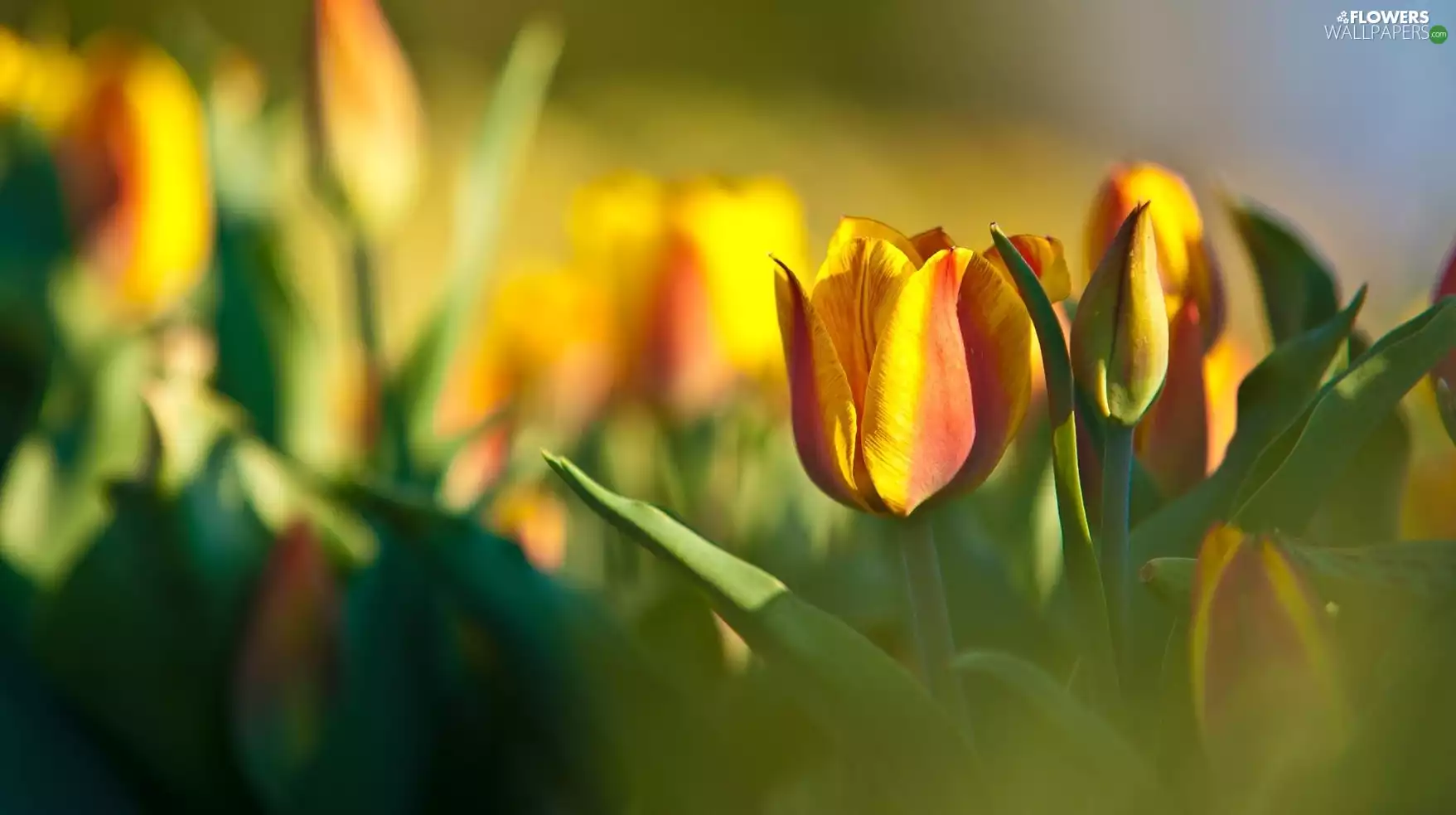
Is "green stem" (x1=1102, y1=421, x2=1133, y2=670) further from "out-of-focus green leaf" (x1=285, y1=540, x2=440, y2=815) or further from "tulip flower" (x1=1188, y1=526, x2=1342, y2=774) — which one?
"out-of-focus green leaf" (x1=285, y1=540, x2=440, y2=815)

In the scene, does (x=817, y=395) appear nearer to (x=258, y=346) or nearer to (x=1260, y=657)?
(x=1260, y=657)

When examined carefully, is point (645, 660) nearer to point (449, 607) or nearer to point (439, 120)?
point (449, 607)

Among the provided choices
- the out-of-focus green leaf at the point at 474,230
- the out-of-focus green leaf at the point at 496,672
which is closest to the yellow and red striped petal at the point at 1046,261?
the out-of-focus green leaf at the point at 496,672

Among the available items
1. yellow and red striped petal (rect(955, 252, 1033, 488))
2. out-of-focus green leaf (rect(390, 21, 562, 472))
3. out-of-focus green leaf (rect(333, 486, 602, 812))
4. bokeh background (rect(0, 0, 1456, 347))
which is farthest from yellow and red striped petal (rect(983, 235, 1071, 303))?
bokeh background (rect(0, 0, 1456, 347))

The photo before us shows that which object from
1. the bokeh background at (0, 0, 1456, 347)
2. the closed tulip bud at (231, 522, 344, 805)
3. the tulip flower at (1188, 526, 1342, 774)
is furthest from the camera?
the bokeh background at (0, 0, 1456, 347)

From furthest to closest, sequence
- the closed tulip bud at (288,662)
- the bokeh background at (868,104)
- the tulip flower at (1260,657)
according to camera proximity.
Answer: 1. the bokeh background at (868,104)
2. the closed tulip bud at (288,662)
3. the tulip flower at (1260,657)

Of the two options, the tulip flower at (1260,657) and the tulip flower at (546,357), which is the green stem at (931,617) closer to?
the tulip flower at (1260,657)

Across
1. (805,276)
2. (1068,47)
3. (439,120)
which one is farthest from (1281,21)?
(439,120)
